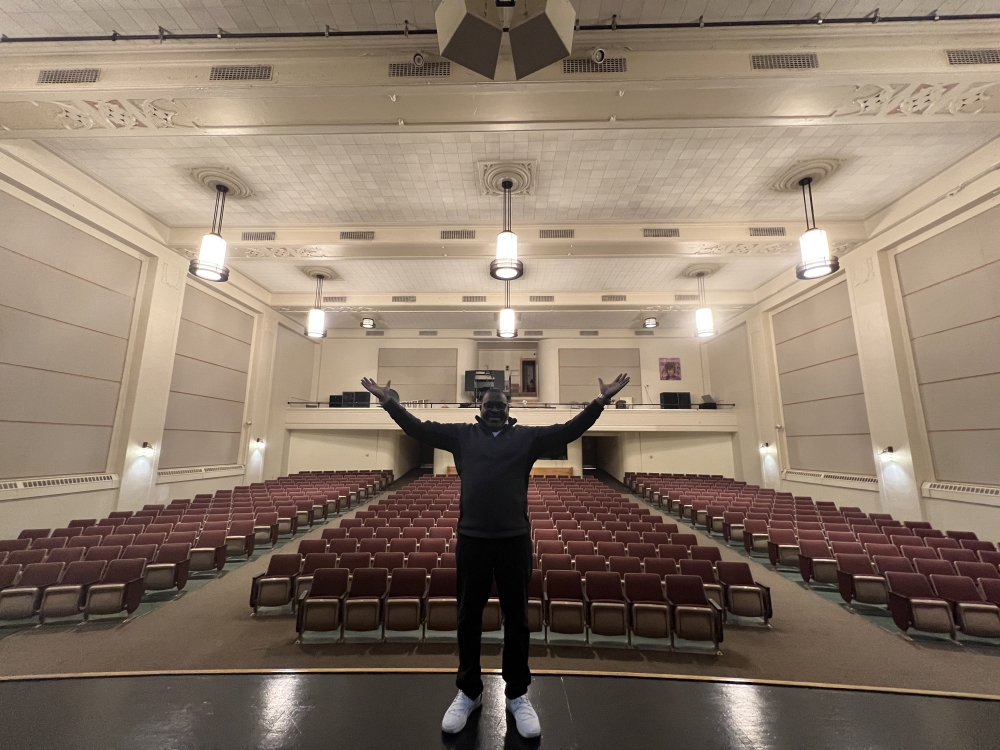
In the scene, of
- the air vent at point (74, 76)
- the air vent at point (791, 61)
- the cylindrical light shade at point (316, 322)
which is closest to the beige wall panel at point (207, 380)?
the cylindrical light shade at point (316, 322)

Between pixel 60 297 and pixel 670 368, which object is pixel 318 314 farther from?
pixel 670 368

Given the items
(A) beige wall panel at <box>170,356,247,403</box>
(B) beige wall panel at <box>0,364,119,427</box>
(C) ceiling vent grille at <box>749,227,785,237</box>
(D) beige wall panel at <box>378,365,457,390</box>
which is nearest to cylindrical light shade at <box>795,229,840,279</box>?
(C) ceiling vent grille at <box>749,227,785,237</box>

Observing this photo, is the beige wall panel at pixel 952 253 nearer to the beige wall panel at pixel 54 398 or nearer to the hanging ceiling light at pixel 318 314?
the hanging ceiling light at pixel 318 314

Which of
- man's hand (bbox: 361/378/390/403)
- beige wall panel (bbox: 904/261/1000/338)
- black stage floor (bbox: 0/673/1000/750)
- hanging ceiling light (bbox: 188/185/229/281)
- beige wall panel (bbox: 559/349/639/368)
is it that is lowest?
black stage floor (bbox: 0/673/1000/750)

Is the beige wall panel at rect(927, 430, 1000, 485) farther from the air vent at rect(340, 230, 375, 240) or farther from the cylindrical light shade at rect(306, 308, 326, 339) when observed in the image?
the cylindrical light shade at rect(306, 308, 326, 339)

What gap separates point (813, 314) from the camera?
927cm

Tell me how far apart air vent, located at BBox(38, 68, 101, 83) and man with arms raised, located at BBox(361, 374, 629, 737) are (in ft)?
18.2

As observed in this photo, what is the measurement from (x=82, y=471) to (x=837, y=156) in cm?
1262

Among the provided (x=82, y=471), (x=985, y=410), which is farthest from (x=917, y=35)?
(x=82, y=471)

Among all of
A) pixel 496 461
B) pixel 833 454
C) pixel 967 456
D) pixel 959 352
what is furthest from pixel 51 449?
pixel 833 454

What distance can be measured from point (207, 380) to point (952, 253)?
568 inches

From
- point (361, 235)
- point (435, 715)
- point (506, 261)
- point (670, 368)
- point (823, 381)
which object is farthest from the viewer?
point (670, 368)

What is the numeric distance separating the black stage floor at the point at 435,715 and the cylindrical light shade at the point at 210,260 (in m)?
5.19

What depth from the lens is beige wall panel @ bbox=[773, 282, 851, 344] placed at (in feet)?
27.8
